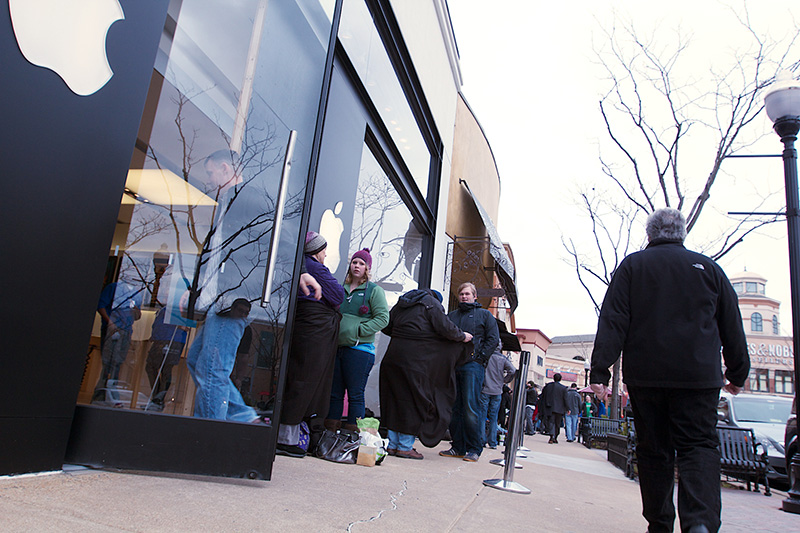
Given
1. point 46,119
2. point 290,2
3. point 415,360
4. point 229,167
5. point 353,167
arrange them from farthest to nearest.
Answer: point 353,167, point 415,360, point 290,2, point 229,167, point 46,119

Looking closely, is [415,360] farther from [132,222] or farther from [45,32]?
[45,32]

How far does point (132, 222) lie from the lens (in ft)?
9.12

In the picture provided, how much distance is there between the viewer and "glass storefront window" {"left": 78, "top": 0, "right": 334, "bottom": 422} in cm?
280

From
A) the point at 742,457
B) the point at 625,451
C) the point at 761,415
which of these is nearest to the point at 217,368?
the point at 625,451

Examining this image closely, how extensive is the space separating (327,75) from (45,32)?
171 cm

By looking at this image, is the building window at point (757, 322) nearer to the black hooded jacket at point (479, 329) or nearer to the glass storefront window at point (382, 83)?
the glass storefront window at point (382, 83)

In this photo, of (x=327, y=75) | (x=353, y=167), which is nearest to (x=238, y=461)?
(x=327, y=75)

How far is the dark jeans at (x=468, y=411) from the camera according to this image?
5.76 metres

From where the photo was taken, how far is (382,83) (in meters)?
7.11

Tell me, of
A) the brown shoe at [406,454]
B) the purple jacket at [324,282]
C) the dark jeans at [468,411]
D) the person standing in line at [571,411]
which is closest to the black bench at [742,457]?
the dark jeans at [468,411]

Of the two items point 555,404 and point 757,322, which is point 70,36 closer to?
point 555,404

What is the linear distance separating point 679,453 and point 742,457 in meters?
5.40

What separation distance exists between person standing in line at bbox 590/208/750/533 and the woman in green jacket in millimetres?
2203

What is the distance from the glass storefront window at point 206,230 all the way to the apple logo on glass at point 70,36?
392 millimetres
